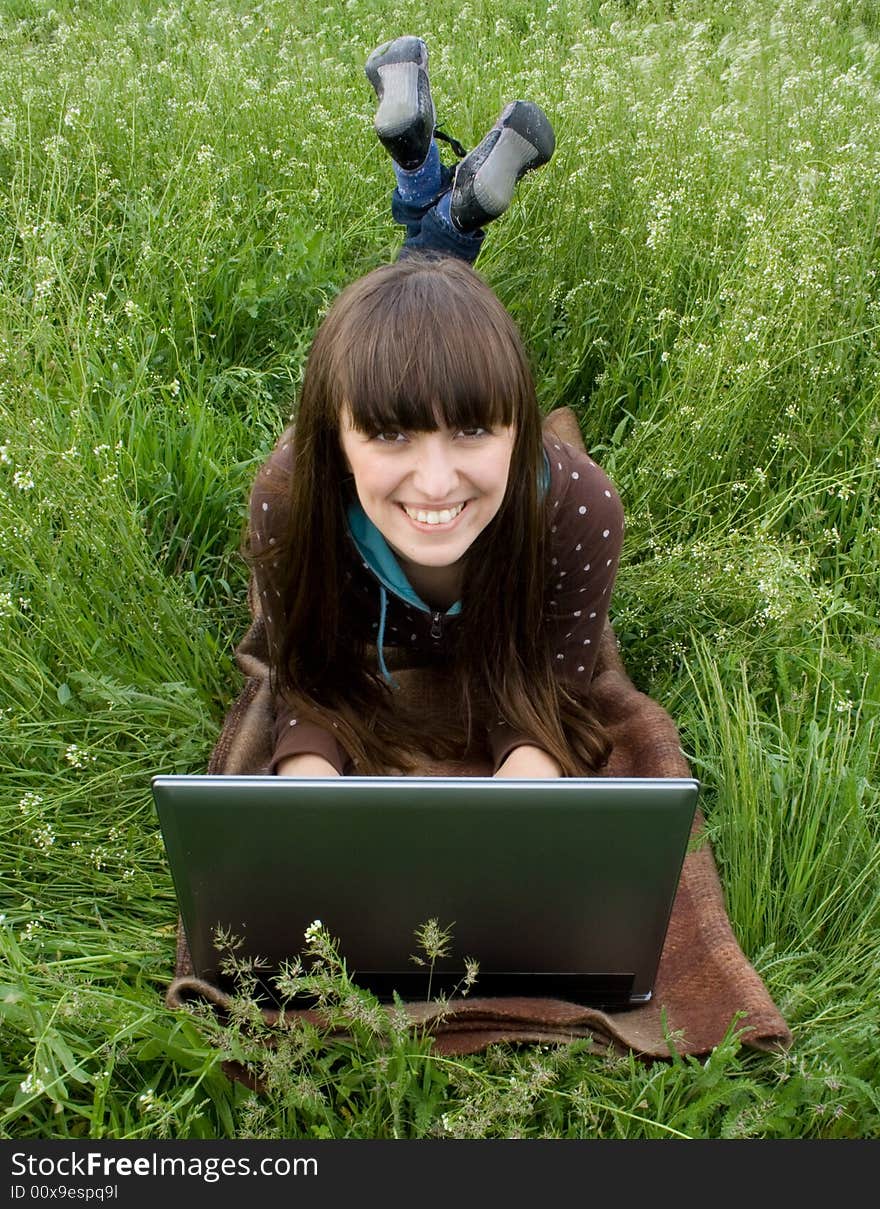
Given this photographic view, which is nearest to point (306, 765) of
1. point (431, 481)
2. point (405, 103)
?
point (431, 481)

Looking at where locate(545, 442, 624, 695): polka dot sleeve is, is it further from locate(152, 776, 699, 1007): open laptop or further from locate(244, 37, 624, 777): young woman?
locate(152, 776, 699, 1007): open laptop

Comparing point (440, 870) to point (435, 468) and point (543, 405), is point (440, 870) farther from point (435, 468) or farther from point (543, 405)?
point (543, 405)

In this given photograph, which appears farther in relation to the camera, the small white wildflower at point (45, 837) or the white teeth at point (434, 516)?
the small white wildflower at point (45, 837)

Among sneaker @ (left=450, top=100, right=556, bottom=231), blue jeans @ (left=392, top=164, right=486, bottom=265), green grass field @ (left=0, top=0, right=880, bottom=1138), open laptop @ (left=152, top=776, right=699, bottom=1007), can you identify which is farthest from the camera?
blue jeans @ (left=392, top=164, right=486, bottom=265)

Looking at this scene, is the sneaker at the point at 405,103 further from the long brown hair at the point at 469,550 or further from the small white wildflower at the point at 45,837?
the small white wildflower at the point at 45,837

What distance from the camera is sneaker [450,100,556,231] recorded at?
9.21 feet

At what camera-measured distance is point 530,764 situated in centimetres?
231

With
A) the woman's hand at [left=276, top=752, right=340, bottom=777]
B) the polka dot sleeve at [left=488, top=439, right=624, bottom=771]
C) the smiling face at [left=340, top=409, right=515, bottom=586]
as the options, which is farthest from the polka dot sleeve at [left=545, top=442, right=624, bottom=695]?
the woman's hand at [left=276, top=752, right=340, bottom=777]

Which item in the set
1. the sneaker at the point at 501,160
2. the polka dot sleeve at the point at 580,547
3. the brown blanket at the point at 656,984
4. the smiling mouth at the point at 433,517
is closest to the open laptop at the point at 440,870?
the brown blanket at the point at 656,984

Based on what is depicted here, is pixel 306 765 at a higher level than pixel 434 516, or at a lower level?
lower

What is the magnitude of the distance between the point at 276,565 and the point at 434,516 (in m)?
0.50

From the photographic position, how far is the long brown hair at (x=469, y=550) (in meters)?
1.83

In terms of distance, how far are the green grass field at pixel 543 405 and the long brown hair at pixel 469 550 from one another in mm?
323

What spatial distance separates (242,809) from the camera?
149cm
